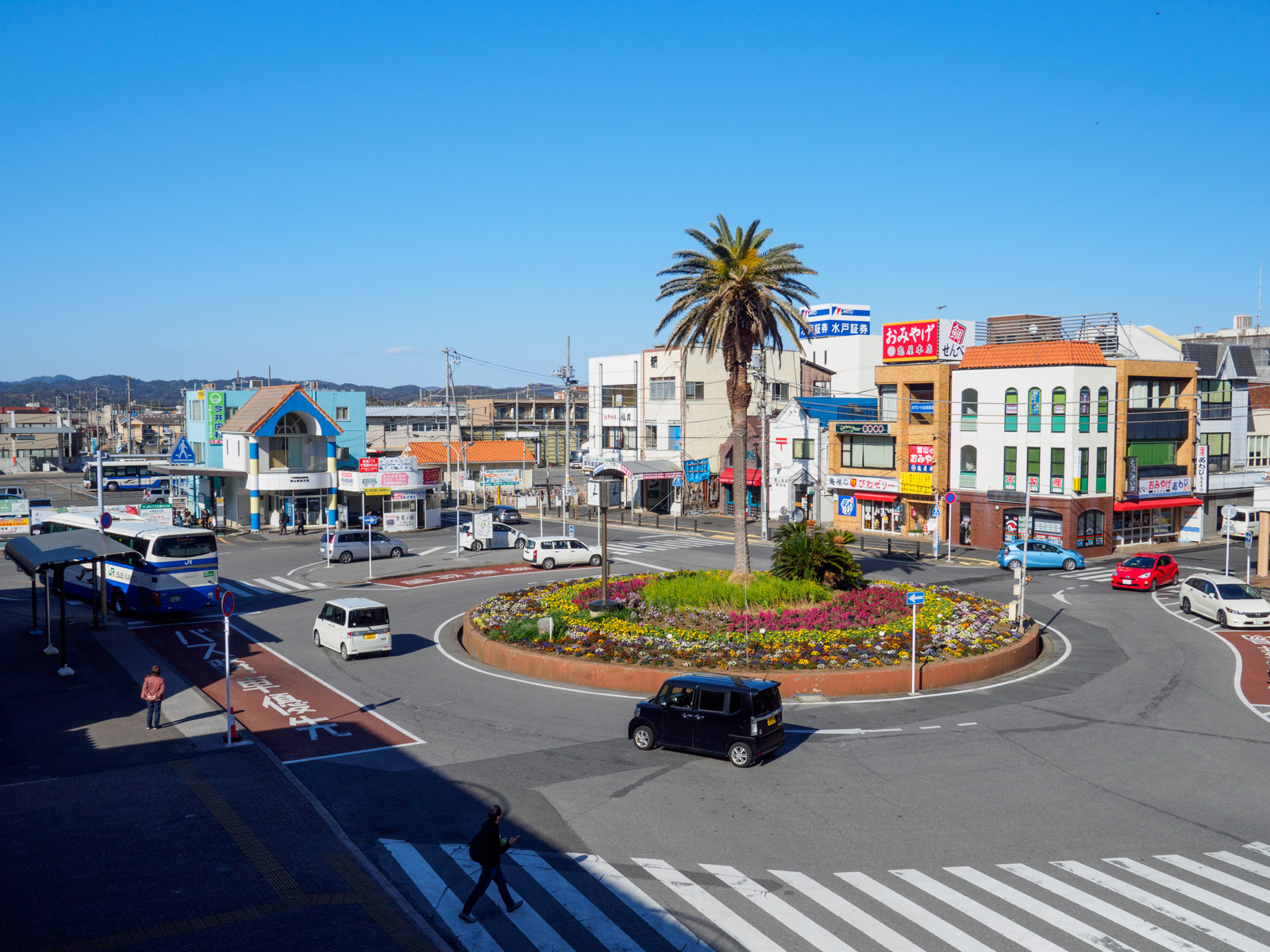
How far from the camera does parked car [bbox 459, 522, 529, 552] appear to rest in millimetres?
54281

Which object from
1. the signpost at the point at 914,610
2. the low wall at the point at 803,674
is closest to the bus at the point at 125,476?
the low wall at the point at 803,674

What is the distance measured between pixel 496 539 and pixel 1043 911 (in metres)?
45.3

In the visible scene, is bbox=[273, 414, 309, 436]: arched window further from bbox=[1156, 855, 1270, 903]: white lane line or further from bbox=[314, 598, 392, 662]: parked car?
bbox=[1156, 855, 1270, 903]: white lane line

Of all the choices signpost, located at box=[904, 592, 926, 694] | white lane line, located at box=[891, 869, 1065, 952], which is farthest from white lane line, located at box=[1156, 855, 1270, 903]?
signpost, located at box=[904, 592, 926, 694]

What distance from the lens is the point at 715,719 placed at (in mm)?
18203

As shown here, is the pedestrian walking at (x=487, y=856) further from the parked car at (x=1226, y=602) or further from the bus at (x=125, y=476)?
the bus at (x=125, y=476)

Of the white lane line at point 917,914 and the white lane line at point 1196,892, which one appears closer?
the white lane line at point 917,914

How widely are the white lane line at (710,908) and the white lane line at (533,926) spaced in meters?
1.85

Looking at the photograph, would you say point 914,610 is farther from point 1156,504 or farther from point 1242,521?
point 1242,521

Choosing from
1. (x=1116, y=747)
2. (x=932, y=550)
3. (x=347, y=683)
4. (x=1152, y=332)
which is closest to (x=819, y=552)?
(x=1116, y=747)

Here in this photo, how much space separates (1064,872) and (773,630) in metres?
13.6

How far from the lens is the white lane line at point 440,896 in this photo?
11.6 m

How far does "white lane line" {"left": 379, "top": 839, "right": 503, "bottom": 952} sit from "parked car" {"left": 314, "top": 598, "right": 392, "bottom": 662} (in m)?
14.1

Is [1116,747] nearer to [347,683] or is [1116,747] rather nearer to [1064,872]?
[1064,872]
